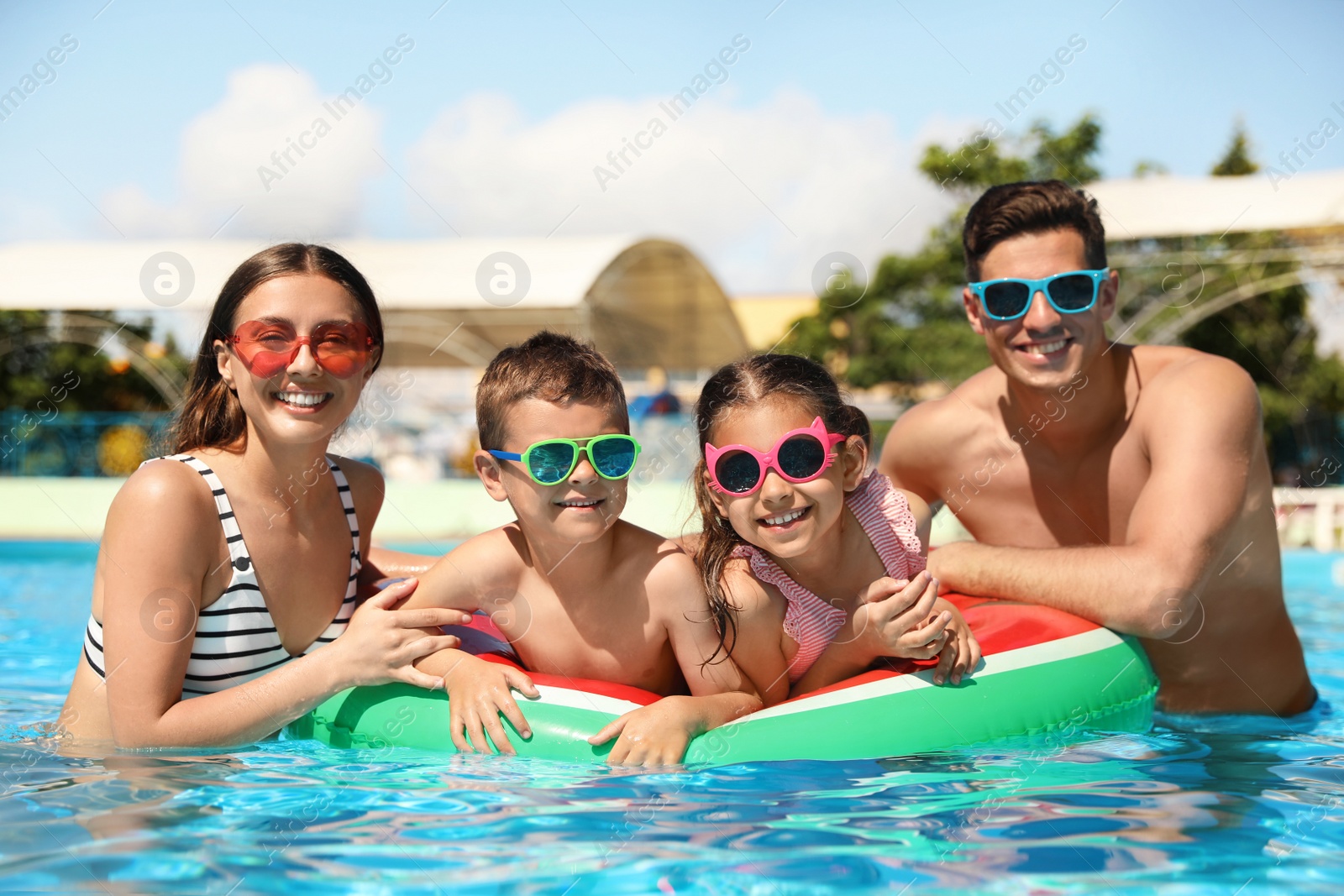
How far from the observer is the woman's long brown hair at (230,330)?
3127mm

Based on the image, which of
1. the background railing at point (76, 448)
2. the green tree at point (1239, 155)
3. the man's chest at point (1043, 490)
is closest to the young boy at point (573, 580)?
the man's chest at point (1043, 490)

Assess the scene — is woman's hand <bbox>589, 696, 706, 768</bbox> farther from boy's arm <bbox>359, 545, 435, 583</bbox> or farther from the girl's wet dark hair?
boy's arm <bbox>359, 545, 435, 583</bbox>

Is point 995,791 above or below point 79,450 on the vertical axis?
below

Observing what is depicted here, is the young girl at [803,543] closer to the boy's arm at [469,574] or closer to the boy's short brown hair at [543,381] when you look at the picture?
the boy's short brown hair at [543,381]

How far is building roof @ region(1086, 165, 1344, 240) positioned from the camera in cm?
1322

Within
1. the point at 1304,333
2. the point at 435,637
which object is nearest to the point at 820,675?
the point at 435,637

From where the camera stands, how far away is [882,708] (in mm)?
2994

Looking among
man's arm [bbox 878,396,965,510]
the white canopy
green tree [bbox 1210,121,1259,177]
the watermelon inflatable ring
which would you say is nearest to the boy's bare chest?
the watermelon inflatable ring

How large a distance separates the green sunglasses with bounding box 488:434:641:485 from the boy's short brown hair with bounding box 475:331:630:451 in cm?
14

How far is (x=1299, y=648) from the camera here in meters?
4.07

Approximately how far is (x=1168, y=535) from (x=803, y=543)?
3.78 feet

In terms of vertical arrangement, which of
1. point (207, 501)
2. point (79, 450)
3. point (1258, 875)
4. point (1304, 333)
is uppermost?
point (1304, 333)

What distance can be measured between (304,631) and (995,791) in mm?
2048

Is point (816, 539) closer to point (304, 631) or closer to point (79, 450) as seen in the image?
point (304, 631)
